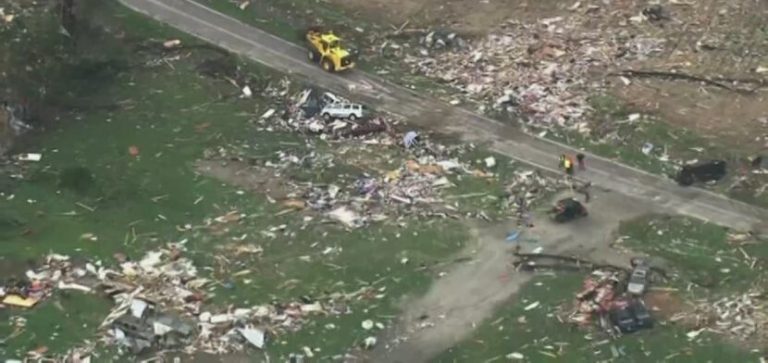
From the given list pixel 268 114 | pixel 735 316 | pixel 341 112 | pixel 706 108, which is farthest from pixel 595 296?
pixel 268 114

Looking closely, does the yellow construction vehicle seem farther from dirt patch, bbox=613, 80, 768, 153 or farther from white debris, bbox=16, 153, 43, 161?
white debris, bbox=16, 153, 43, 161

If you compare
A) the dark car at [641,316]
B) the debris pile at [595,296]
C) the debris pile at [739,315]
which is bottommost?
the debris pile at [595,296]

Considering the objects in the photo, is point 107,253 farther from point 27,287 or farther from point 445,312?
point 445,312

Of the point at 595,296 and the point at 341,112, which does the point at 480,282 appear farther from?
the point at 341,112

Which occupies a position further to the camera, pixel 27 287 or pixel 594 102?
pixel 594 102

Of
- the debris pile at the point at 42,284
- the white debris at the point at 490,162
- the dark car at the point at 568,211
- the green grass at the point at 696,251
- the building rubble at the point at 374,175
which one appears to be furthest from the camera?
the white debris at the point at 490,162

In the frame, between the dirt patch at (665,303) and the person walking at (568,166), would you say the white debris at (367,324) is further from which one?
the person walking at (568,166)

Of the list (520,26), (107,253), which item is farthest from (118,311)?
(520,26)

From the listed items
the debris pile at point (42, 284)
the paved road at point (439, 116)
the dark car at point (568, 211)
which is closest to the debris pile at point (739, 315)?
the paved road at point (439, 116)
